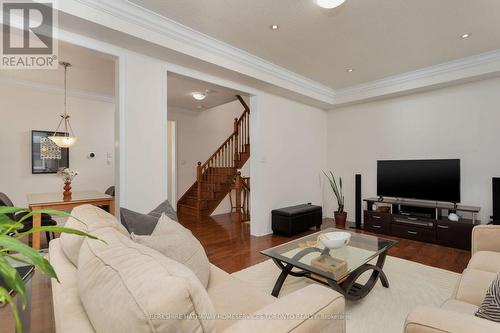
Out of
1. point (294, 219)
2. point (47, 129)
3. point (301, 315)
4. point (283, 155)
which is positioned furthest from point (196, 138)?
point (301, 315)

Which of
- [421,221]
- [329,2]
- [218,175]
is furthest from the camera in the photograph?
[218,175]

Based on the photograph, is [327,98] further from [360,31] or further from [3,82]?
[3,82]

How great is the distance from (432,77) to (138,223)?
465 centimetres

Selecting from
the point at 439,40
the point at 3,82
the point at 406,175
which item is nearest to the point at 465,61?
the point at 439,40

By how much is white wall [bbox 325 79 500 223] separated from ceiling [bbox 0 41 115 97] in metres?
4.52

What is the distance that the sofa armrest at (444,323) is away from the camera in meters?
0.87

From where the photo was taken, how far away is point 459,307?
1.36 metres

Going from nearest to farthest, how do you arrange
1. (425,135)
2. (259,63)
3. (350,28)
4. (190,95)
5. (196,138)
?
A: (350,28) < (259,63) < (425,135) < (190,95) < (196,138)

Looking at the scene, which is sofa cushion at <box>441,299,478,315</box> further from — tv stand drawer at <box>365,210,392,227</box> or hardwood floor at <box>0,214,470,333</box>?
tv stand drawer at <box>365,210,392,227</box>

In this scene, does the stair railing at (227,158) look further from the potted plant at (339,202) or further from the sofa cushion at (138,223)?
the sofa cushion at (138,223)

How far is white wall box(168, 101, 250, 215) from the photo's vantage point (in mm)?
6543

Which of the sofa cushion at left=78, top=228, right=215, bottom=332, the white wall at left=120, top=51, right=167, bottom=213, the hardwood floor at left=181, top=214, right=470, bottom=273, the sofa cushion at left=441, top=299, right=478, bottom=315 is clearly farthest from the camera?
the hardwood floor at left=181, top=214, right=470, bottom=273

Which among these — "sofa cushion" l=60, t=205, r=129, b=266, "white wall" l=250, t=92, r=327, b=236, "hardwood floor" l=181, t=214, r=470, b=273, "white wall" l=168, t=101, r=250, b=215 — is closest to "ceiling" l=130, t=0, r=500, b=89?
"white wall" l=250, t=92, r=327, b=236

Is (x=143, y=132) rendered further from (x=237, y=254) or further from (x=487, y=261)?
(x=487, y=261)
